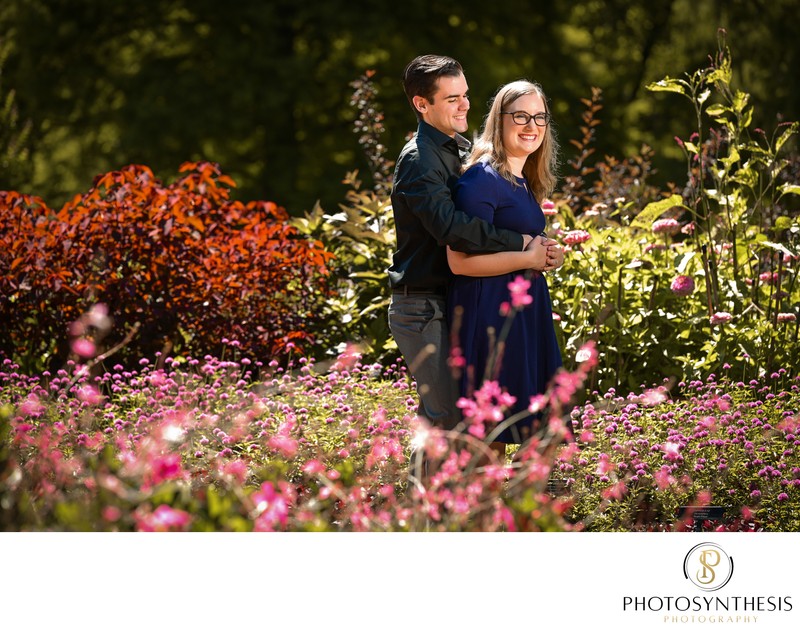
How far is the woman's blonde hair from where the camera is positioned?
301cm

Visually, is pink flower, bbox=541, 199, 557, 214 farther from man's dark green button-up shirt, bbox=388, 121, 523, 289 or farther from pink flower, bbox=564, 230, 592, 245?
man's dark green button-up shirt, bbox=388, 121, 523, 289

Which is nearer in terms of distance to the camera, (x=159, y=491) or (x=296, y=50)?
(x=159, y=491)

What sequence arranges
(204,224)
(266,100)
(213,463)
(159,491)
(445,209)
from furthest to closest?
1. (266,100)
2. (204,224)
3. (213,463)
4. (445,209)
5. (159,491)

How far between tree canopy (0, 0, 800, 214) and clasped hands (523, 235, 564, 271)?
9.58 metres

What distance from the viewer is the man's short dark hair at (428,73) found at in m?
2.96

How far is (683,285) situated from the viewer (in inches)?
184

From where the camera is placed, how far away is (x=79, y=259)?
16.8 feet

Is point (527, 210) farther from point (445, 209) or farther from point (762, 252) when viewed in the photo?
point (762, 252)

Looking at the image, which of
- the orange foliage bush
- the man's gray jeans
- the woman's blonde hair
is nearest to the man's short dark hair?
the woman's blonde hair

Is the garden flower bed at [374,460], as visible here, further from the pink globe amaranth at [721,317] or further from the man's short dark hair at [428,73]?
the man's short dark hair at [428,73]
